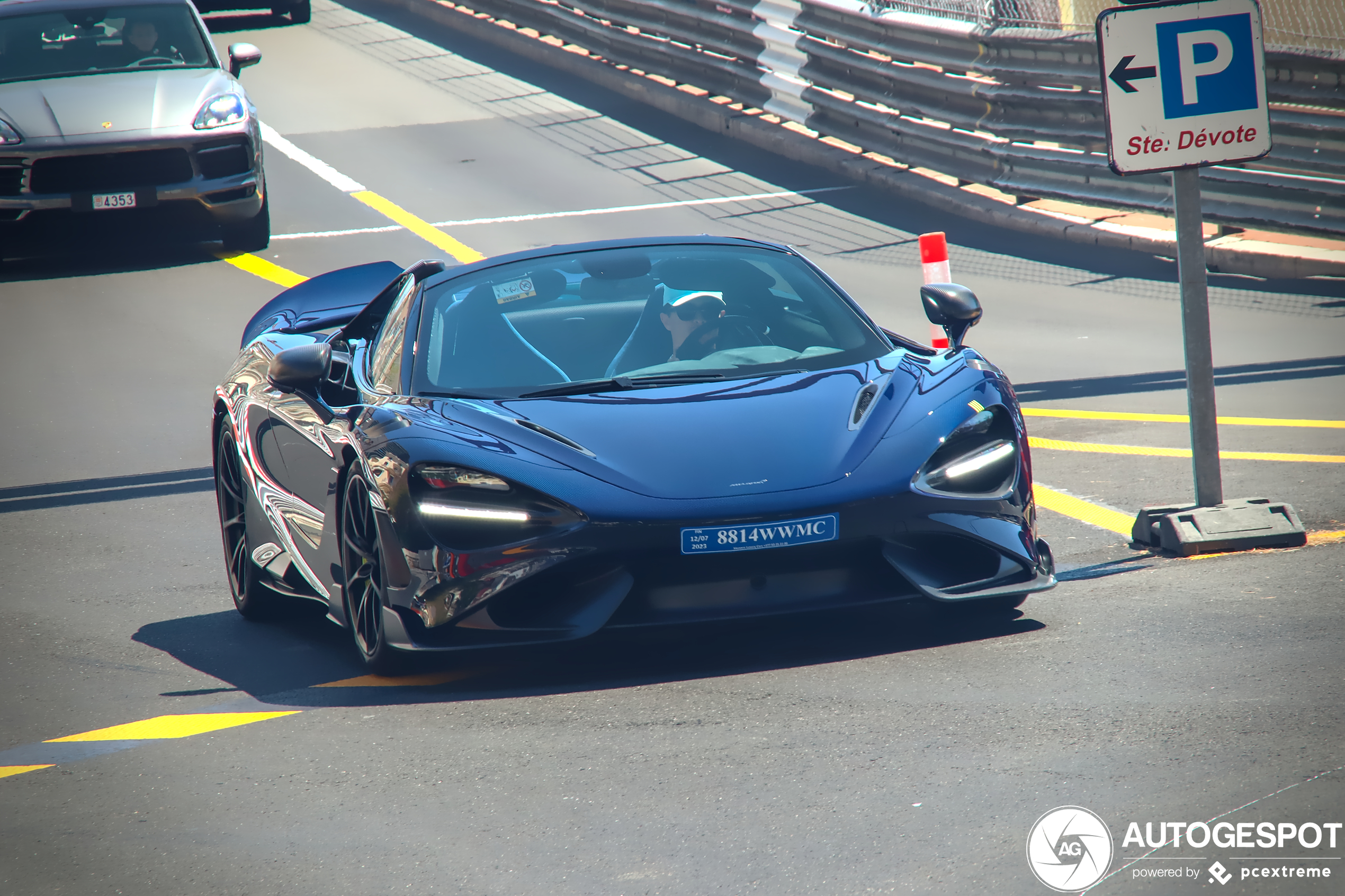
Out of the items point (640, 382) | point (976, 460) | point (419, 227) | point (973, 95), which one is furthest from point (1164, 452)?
point (419, 227)

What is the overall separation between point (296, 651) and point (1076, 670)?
263 centimetres

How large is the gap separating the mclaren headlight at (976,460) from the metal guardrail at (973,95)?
6992 millimetres

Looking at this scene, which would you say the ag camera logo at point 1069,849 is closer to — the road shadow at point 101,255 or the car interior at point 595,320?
the car interior at point 595,320

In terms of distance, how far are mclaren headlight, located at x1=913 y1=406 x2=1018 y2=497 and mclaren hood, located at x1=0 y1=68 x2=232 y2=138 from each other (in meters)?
9.76

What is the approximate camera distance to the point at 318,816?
389 cm

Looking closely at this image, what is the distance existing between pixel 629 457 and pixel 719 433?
11.5 inches

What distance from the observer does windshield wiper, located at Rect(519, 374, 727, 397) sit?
17.4 ft

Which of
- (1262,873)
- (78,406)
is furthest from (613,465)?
(78,406)

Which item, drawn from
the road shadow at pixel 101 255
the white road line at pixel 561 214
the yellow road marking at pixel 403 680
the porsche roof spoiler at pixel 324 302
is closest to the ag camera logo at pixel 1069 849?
the yellow road marking at pixel 403 680

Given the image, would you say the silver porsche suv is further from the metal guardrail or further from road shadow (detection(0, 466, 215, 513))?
the metal guardrail

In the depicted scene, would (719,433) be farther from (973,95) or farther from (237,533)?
(973,95)

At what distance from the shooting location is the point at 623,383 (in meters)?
5.36

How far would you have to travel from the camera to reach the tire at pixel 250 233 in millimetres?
14039

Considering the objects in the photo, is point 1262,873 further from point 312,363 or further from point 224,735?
point 312,363
